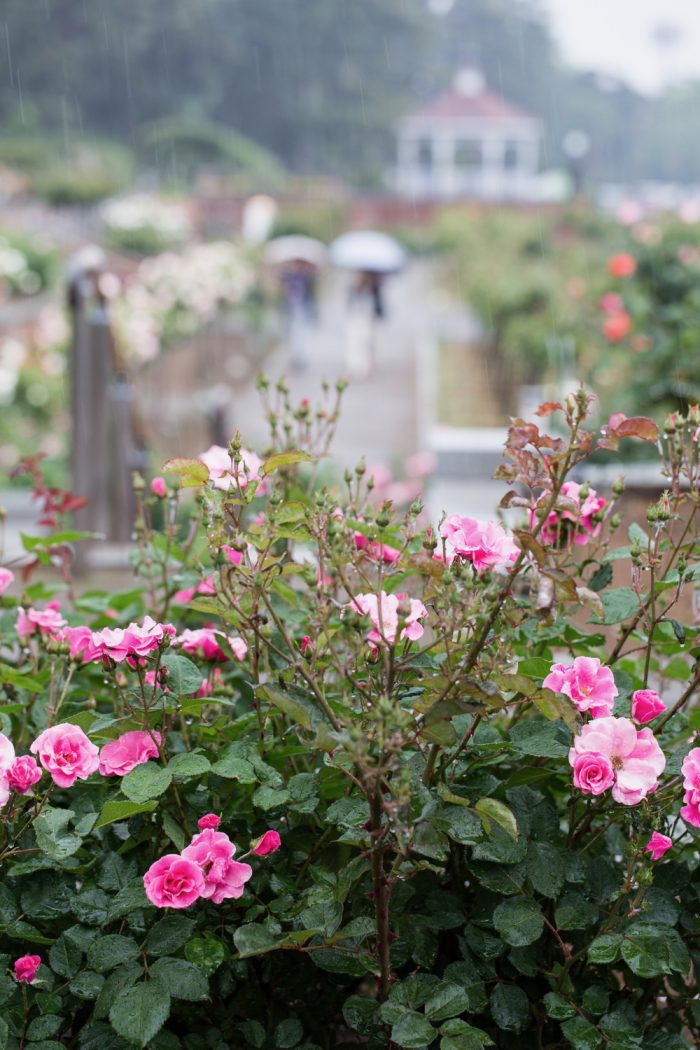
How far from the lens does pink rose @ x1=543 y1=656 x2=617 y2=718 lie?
0.95 meters

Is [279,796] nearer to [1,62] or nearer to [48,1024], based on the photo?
[48,1024]

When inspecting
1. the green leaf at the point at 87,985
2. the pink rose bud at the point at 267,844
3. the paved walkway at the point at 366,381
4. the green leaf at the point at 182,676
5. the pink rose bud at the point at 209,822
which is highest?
the green leaf at the point at 182,676

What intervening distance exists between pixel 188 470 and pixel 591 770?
0.42m

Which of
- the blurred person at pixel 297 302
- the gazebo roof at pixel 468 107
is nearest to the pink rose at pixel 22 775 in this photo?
the blurred person at pixel 297 302

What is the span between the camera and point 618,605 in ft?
3.65

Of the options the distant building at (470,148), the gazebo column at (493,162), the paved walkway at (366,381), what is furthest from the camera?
the gazebo column at (493,162)

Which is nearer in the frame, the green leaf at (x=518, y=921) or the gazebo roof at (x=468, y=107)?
the green leaf at (x=518, y=921)

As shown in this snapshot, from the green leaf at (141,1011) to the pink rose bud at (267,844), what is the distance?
0.42 ft

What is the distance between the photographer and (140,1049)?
0.86 meters

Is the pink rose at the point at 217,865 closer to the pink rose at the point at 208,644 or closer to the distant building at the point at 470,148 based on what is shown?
the pink rose at the point at 208,644

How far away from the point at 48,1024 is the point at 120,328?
7522 mm

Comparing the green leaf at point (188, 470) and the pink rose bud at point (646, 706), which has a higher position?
the green leaf at point (188, 470)

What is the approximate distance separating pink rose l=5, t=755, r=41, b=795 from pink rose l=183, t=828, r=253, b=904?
0.15 metres

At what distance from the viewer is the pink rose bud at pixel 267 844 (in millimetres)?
928
